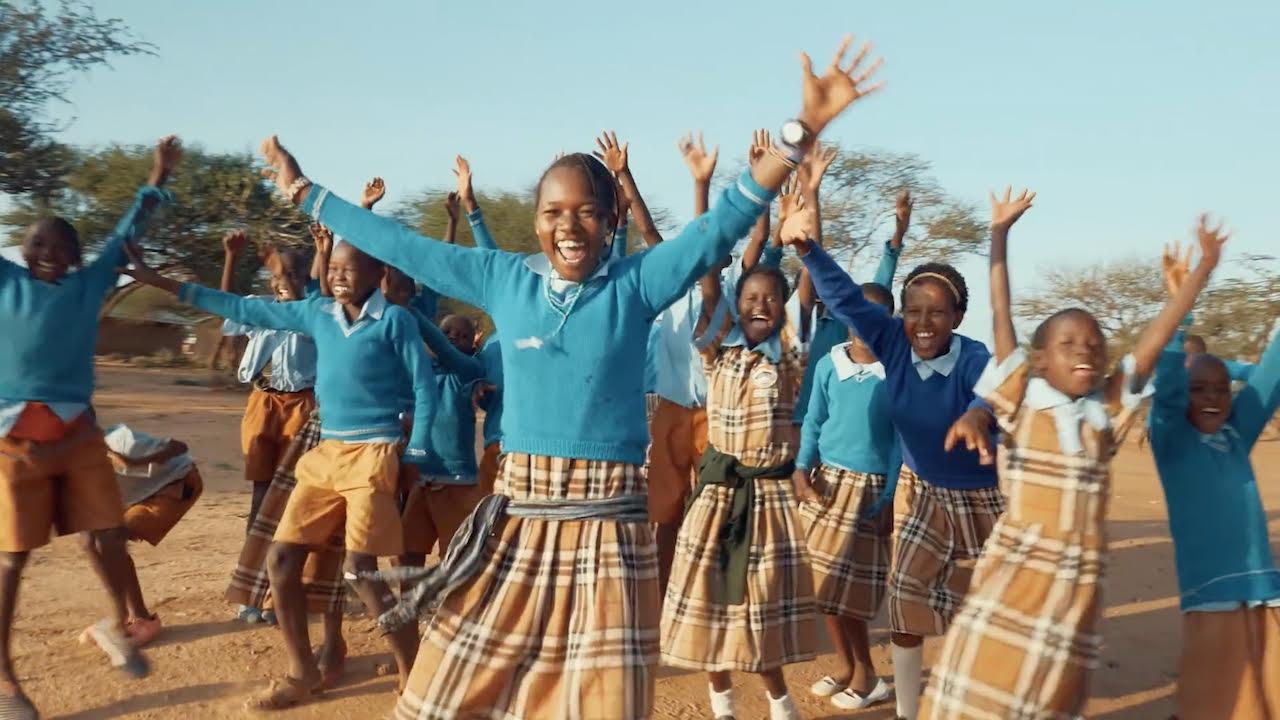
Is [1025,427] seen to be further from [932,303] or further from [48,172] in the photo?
[48,172]

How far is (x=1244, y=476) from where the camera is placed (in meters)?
3.95

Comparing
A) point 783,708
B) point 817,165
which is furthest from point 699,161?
point 783,708

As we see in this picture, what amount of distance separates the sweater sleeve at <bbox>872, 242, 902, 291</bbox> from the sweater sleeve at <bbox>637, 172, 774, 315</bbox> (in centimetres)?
291

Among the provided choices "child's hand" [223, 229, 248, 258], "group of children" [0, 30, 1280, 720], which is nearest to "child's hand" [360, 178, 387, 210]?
"group of children" [0, 30, 1280, 720]

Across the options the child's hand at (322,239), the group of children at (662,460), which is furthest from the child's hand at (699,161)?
the child's hand at (322,239)

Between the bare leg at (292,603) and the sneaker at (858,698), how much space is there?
2397 millimetres

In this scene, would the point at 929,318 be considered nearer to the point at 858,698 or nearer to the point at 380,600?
the point at 858,698

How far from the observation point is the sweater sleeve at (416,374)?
182 inches

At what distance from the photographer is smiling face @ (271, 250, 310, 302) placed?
20.1ft

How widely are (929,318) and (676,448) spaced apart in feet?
7.86

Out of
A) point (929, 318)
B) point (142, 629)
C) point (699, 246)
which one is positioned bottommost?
point (142, 629)

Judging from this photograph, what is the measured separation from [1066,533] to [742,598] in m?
1.54

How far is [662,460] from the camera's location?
646 centimetres

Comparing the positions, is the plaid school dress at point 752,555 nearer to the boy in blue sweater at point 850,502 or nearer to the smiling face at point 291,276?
the boy in blue sweater at point 850,502
